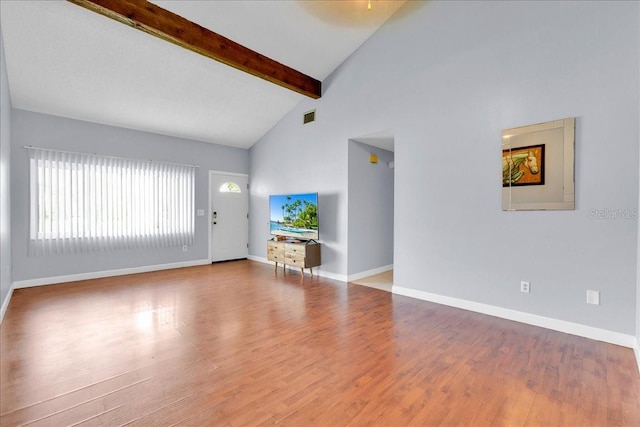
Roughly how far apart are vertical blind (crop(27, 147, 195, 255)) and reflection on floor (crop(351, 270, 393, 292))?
3691mm

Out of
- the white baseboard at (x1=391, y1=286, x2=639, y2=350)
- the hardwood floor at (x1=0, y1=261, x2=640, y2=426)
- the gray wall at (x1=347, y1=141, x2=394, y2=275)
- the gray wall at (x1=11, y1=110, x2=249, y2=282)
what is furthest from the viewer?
the gray wall at (x1=347, y1=141, x2=394, y2=275)

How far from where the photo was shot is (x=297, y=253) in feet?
16.8

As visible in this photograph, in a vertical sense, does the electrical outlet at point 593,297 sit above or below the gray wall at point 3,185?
below

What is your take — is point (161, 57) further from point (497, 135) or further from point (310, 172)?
point (497, 135)

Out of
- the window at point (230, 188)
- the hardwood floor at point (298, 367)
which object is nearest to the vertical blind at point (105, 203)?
the window at point (230, 188)

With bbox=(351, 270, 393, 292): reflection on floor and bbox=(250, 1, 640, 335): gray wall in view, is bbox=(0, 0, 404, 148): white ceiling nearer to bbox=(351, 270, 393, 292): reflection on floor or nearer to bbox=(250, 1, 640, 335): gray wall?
bbox=(250, 1, 640, 335): gray wall

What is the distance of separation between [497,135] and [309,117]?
3.18 meters

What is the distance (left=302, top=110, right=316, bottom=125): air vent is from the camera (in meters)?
5.34

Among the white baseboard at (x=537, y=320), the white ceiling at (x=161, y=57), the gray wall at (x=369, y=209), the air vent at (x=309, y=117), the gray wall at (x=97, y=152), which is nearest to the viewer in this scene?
the white baseboard at (x=537, y=320)

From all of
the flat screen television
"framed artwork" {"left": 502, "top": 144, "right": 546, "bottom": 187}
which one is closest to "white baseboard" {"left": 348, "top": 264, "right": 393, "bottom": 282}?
the flat screen television

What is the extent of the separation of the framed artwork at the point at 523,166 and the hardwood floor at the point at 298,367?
150 cm

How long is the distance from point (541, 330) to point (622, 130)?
6.50 feet

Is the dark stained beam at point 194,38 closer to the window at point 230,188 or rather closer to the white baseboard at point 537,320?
the window at point 230,188

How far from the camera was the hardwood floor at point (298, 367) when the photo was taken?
5.68ft
